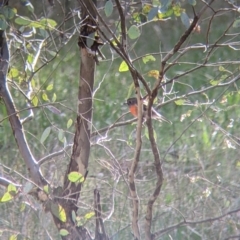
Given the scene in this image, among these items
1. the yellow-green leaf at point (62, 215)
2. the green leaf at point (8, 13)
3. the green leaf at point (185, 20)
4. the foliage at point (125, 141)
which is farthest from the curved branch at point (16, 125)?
the green leaf at point (185, 20)

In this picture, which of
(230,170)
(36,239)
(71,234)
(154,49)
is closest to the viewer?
(71,234)

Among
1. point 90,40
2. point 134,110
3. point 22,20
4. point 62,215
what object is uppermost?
point 22,20

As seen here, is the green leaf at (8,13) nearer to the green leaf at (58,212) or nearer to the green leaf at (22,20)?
the green leaf at (22,20)

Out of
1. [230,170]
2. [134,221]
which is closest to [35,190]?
[134,221]

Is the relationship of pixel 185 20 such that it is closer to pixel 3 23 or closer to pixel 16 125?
pixel 3 23

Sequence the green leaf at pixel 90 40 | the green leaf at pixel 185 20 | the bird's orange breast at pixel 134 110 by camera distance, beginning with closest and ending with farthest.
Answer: the green leaf at pixel 185 20 → the green leaf at pixel 90 40 → the bird's orange breast at pixel 134 110

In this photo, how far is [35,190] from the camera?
2.18m

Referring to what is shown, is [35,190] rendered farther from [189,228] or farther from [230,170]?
[230,170]

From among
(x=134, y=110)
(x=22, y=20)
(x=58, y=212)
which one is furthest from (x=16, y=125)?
(x=134, y=110)

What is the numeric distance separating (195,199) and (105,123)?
1.19m

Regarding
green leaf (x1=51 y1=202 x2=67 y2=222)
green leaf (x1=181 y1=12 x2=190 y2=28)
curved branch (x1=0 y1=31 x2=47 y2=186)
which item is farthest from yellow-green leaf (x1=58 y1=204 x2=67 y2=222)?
green leaf (x1=181 y1=12 x2=190 y2=28)

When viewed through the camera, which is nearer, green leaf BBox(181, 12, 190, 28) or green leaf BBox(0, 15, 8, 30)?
green leaf BBox(181, 12, 190, 28)

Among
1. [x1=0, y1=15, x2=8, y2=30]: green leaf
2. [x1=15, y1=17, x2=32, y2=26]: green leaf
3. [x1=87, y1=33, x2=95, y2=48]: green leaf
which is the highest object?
[x1=0, y1=15, x2=8, y2=30]: green leaf

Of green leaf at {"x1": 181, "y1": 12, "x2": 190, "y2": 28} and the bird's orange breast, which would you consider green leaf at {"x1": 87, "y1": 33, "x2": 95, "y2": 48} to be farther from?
the bird's orange breast
